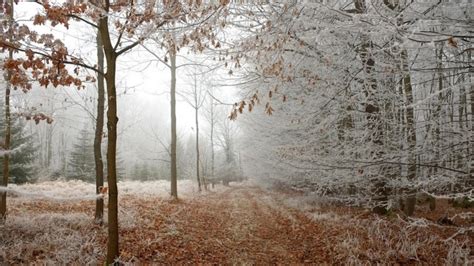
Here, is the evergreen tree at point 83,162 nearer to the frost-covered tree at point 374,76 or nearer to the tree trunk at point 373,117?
the frost-covered tree at point 374,76

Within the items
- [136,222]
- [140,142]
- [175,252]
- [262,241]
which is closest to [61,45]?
[175,252]

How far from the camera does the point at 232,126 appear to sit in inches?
1471

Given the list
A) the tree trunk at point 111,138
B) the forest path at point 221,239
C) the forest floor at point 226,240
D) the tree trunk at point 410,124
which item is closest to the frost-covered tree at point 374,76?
the tree trunk at point 410,124

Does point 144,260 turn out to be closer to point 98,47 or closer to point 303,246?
point 303,246

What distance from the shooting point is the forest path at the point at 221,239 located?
623cm

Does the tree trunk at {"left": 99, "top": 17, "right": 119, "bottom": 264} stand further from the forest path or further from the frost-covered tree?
the frost-covered tree

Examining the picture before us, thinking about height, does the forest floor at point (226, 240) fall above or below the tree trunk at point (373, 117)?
below

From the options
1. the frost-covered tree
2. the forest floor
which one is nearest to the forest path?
the forest floor

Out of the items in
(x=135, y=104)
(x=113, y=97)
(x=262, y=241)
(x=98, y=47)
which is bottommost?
(x=262, y=241)

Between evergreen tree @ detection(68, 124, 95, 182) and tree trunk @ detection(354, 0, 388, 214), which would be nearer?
tree trunk @ detection(354, 0, 388, 214)

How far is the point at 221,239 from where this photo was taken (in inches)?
304

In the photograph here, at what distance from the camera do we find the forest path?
6.23m

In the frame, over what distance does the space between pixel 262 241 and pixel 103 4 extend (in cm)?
591

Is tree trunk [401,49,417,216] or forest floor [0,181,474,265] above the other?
tree trunk [401,49,417,216]
